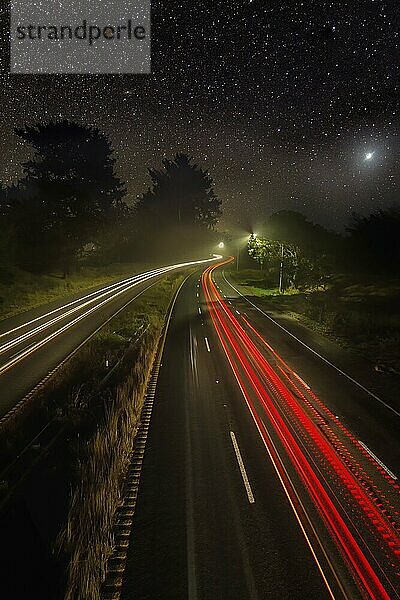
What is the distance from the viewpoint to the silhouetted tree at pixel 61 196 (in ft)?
149

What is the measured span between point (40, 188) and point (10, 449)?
41413 mm

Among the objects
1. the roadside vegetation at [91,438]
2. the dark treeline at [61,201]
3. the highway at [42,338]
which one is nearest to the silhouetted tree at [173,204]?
the dark treeline at [61,201]

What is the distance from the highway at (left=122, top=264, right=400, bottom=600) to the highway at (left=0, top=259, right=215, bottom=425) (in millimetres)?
6543

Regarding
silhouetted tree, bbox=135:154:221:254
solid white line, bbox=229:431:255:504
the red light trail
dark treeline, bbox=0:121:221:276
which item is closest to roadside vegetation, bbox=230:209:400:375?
the red light trail

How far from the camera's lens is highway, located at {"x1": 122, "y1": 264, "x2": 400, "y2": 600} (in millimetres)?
6500

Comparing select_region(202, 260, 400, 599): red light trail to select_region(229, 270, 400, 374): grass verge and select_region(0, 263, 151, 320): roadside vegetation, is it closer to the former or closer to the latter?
select_region(229, 270, 400, 374): grass verge

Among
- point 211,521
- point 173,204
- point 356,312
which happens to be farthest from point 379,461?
point 173,204

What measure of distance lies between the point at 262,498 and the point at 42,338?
1960 centimetres

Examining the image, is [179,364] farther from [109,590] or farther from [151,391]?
[109,590]

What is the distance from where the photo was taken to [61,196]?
150ft

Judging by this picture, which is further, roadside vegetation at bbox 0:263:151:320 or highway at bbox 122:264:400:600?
roadside vegetation at bbox 0:263:151:320

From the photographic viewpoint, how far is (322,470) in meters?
9.80

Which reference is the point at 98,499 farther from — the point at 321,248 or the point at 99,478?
the point at 321,248

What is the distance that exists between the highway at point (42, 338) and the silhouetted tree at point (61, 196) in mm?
12157
